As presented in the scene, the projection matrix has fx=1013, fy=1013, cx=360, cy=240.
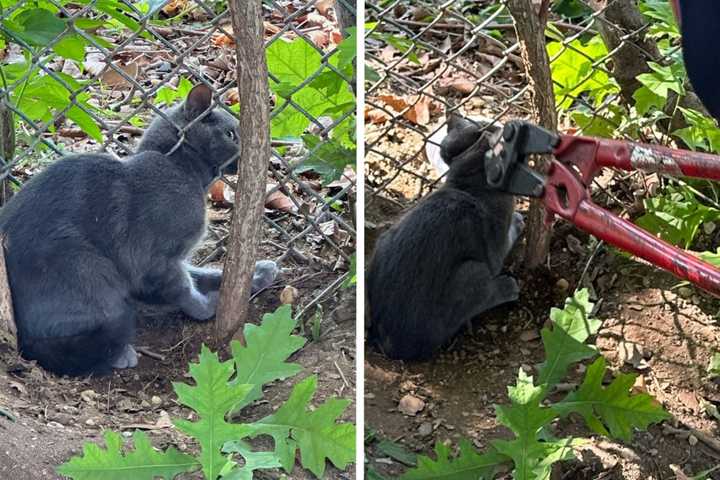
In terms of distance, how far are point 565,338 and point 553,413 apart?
184 mm

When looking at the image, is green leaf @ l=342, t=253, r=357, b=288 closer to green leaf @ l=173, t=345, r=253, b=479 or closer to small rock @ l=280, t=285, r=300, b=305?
small rock @ l=280, t=285, r=300, b=305

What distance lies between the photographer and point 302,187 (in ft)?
6.22

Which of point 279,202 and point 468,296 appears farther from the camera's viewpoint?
point 468,296

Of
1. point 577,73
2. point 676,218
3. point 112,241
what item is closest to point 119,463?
point 112,241

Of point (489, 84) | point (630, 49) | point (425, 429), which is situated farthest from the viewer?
point (489, 84)

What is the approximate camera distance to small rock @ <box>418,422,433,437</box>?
203 cm

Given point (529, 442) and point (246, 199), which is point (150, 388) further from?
point (529, 442)

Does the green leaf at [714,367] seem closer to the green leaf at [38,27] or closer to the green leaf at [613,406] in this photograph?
the green leaf at [613,406]

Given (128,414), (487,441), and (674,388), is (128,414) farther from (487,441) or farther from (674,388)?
(674,388)

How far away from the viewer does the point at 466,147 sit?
2324mm

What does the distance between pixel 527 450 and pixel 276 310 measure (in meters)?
0.51

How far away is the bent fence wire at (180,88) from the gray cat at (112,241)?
4 centimetres

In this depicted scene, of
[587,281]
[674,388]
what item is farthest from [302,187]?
[674,388]

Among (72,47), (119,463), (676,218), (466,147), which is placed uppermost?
(72,47)
